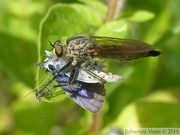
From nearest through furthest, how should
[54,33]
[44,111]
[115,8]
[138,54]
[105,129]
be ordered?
[138,54] < [54,33] < [115,8] < [105,129] < [44,111]

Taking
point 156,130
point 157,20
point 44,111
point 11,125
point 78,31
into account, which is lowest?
point 11,125

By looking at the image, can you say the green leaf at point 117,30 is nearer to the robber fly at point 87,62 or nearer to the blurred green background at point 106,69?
the blurred green background at point 106,69

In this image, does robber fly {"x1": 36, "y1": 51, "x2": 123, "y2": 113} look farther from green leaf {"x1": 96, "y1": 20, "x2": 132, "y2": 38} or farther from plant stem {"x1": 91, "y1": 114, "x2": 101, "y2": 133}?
plant stem {"x1": 91, "y1": 114, "x2": 101, "y2": 133}

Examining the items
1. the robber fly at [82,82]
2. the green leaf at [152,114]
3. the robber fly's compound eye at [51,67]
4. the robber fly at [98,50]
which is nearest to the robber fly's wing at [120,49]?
the robber fly at [98,50]

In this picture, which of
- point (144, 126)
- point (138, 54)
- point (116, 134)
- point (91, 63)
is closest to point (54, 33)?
point (91, 63)

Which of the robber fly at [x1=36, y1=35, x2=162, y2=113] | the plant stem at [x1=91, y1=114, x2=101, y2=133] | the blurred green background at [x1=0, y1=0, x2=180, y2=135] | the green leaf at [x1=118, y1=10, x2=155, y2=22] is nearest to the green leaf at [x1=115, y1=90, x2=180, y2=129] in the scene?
the blurred green background at [x1=0, y1=0, x2=180, y2=135]

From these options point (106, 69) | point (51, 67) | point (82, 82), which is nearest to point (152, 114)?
point (106, 69)

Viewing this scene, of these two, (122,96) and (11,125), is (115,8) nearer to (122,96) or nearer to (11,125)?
(122,96)

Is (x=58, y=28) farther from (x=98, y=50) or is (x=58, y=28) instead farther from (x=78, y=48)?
(x=98, y=50)
